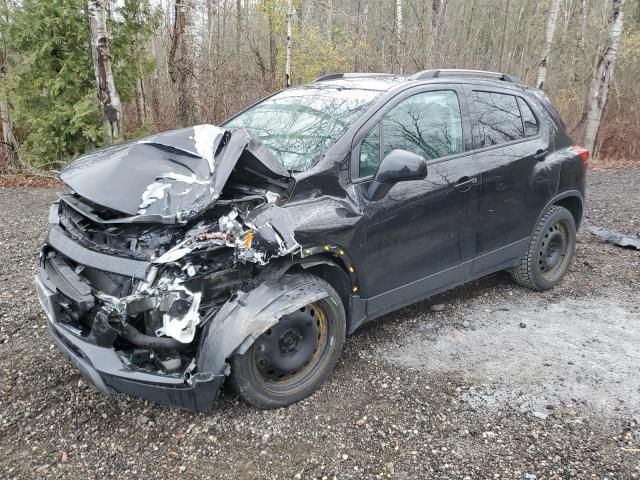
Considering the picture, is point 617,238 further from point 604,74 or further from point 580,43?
point 580,43

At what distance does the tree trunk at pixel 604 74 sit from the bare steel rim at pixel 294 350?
12.2m

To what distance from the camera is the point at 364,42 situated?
13602mm

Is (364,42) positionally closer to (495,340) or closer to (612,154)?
(612,154)

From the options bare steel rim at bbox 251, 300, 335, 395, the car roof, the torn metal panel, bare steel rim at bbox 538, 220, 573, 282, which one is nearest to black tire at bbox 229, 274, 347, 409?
bare steel rim at bbox 251, 300, 335, 395

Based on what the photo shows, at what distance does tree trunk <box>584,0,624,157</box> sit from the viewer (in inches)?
458

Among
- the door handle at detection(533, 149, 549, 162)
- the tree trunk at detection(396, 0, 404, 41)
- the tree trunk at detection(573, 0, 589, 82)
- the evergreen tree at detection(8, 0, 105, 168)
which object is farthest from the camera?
the tree trunk at detection(573, 0, 589, 82)

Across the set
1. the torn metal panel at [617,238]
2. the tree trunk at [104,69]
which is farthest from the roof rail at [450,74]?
the tree trunk at [104,69]

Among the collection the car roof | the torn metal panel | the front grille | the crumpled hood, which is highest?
the car roof

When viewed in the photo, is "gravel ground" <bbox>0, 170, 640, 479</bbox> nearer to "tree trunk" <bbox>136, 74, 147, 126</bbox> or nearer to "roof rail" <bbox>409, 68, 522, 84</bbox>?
"roof rail" <bbox>409, 68, 522, 84</bbox>

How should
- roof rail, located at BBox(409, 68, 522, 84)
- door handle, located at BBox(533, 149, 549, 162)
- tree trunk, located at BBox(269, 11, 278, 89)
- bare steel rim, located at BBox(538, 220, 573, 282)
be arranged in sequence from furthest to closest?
tree trunk, located at BBox(269, 11, 278, 89) → bare steel rim, located at BBox(538, 220, 573, 282) → door handle, located at BBox(533, 149, 549, 162) → roof rail, located at BBox(409, 68, 522, 84)

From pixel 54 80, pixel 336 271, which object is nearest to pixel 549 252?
pixel 336 271

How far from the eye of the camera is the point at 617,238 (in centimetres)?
586

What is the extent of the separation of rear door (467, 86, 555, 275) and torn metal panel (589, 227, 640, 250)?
212 centimetres

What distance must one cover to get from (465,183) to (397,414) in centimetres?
172
